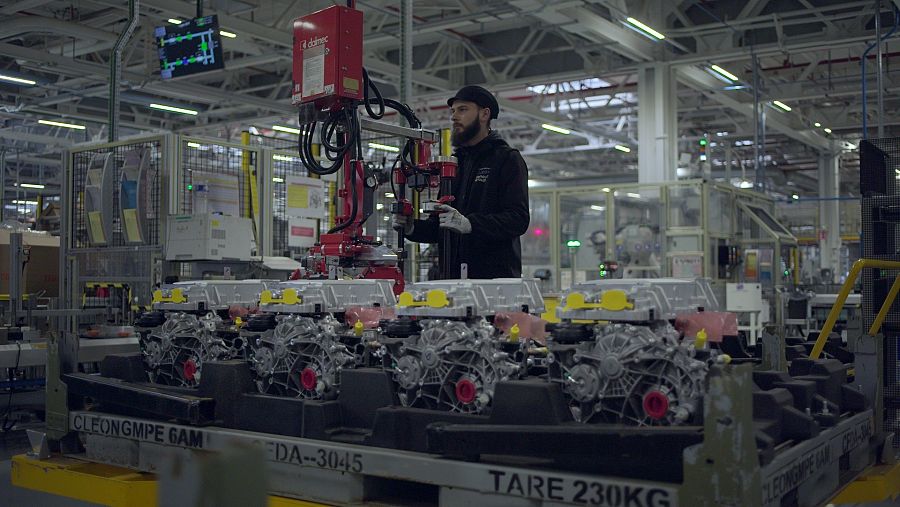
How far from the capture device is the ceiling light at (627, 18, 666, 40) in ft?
36.8

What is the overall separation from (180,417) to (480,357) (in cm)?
112

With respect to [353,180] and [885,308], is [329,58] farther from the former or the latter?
[885,308]

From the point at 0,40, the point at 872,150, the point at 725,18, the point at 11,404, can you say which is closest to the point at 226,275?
the point at 11,404

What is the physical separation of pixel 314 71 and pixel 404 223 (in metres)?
0.79

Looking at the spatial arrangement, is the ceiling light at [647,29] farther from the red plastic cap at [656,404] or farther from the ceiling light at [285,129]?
the red plastic cap at [656,404]

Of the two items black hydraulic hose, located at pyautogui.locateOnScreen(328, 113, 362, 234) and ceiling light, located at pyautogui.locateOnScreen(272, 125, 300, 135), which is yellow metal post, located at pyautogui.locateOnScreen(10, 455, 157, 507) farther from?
ceiling light, located at pyautogui.locateOnScreen(272, 125, 300, 135)

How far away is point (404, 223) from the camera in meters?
3.68

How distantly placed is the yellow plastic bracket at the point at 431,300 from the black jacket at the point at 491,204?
838 millimetres

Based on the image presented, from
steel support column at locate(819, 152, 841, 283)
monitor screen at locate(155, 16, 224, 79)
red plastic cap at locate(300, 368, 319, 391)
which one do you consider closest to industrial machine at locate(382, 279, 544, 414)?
red plastic cap at locate(300, 368, 319, 391)

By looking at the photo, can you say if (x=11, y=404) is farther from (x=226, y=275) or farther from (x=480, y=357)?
(x=480, y=357)

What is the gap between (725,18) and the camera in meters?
12.1

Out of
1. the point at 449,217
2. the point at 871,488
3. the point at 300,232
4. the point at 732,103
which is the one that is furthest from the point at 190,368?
the point at 732,103

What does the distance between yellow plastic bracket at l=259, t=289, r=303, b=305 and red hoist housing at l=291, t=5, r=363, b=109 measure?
989 mm

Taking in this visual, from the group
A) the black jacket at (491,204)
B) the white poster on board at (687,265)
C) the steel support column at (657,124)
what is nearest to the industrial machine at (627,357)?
the black jacket at (491,204)
